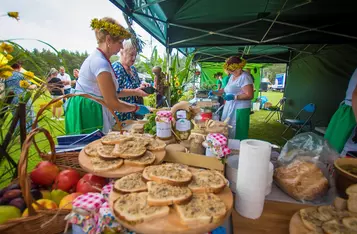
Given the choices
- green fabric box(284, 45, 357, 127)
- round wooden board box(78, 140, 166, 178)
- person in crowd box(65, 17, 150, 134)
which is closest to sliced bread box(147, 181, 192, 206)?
round wooden board box(78, 140, 166, 178)

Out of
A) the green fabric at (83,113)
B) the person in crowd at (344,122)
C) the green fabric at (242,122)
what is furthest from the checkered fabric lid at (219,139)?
the green fabric at (242,122)

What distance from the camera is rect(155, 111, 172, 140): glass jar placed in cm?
112

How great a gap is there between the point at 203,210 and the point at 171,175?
168 mm

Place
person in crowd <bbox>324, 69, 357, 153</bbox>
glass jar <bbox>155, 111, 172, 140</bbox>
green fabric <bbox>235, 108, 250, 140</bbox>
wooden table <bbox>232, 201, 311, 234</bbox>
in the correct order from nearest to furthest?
wooden table <bbox>232, 201, 311, 234</bbox> → glass jar <bbox>155, 111, 172, 140</bbox> → person in crowd <bbox>324, 69, 357, 153</bbox> → green fabric <bbox>235, 108, 250, 140</bbox>

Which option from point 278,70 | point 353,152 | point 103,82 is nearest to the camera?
point 103,82

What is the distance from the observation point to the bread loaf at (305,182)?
82 centimetres

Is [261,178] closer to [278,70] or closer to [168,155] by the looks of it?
[168,155]

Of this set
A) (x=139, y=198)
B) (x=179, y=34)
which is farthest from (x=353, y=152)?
(x=179, y=34)

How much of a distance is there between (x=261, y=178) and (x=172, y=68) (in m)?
2.82

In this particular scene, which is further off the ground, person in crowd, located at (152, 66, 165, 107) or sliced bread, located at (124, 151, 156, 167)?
person in crowd, located at (152, 66, 165, 107)

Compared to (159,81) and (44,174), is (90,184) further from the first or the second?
(159,81)

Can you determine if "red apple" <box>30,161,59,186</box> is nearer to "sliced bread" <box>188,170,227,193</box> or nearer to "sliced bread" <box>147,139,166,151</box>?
"sliced bread" <box>147,139,166,151</box>

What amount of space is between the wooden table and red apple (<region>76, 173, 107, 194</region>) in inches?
22.4

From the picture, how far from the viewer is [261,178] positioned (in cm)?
67
